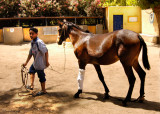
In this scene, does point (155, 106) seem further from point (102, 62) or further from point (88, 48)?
point (88, 48)

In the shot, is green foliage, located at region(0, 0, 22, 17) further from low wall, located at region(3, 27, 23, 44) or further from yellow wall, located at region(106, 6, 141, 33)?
yellow wall, located at region(106, 6, 141, 33)

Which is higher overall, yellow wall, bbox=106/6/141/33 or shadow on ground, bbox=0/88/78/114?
Answer: yellow wall, bbox=106/6/141/33

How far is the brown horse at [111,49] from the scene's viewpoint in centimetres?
444

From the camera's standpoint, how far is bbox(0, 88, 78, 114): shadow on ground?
4.27 metres

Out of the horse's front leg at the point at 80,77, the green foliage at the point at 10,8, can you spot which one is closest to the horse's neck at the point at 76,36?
the horse's front leg at the point at 80,77

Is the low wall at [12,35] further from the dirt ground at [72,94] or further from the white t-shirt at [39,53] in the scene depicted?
the white t-shirt at [39,53]

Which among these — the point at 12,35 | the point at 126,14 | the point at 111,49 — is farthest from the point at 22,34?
the point at 111,49

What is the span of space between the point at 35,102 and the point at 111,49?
199cm

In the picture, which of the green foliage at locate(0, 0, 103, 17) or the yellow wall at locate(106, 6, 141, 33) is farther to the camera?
the yellow wall at locate(106, 6, 141, 33)

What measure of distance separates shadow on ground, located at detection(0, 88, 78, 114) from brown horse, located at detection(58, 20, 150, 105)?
416 millimetres

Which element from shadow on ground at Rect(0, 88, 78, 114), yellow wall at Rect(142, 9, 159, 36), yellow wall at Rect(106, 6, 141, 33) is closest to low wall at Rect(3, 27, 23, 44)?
yellow wall at Rect(106, 6, 141, 33)

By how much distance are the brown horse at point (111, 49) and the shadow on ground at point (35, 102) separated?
416 millimetres

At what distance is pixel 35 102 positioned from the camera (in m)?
4.71

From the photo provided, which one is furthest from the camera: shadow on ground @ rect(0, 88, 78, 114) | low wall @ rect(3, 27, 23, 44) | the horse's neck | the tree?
low wall @ rect(3, 27, 23, 44)
